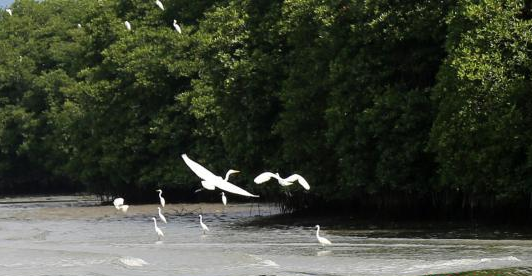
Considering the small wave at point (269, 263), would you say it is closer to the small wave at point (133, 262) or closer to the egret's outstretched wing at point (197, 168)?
the small wave at point (133, 262)

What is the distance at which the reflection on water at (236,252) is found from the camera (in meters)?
29.0

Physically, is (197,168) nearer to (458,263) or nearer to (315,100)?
(458,263)

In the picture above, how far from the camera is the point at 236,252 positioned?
34125mm

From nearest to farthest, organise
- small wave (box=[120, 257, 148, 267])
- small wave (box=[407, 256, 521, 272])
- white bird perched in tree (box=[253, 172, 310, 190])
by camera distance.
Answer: white bird perched in tree (box=[253, 172, 310, 190])
small wave (box=[407, 256, 521, 272])
small wave (box=[120, 257, 148, 267])

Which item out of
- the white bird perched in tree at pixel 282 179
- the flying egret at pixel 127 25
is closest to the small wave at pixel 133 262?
the white bird perched in tree at pixel 282 179

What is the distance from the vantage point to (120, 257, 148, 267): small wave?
31250mm

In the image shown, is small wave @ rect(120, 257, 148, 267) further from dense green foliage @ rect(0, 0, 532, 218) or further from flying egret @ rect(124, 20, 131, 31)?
flying egret @ rect(124, 20, 131, 31)

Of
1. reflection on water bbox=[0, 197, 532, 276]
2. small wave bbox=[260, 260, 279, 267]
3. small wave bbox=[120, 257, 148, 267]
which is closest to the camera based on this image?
reflection on water bbox=[0, 197, 532, 276]

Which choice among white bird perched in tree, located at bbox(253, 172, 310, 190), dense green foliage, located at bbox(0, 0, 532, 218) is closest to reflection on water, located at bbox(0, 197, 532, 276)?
dense green foliage, located at bbox(0, 0, 532, 218)


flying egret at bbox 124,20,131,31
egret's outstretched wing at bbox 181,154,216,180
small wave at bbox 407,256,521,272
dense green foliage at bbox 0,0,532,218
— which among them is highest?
flying egret at bbox 124,20,131,31

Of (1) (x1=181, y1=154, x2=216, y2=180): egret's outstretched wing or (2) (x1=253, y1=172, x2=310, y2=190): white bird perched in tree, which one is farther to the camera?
(2) (x1=253, y1=172, x2=310, y2=190): white bird perched in tree

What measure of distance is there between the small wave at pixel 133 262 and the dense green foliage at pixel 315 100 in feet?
39.4

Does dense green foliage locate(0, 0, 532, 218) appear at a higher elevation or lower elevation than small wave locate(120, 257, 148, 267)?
higher

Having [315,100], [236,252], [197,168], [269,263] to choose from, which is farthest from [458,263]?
[315,100]
